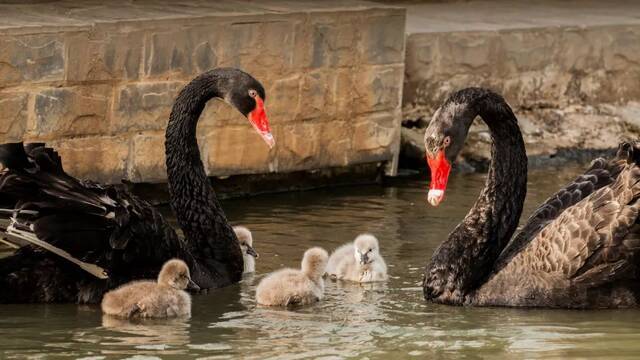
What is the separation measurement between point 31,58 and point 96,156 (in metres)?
0.73

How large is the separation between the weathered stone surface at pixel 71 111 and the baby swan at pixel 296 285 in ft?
7.88

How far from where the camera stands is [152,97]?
10.5 m

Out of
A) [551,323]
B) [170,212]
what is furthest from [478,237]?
[170,212]

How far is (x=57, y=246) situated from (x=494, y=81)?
5380mm

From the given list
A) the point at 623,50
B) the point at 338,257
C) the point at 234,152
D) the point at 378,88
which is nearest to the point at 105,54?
the point at 234,152

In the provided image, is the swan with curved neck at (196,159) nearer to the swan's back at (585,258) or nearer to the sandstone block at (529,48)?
the swan's back at (585,258)

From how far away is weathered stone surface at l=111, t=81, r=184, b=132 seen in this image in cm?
1041

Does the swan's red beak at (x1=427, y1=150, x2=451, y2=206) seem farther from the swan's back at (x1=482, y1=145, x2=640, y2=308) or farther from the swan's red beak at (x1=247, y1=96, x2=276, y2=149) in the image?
the swan's red beak at (x1=247, y1=96, x2=276, y2=149)

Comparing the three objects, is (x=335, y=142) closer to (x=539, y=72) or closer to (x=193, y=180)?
(x=539, y=72)

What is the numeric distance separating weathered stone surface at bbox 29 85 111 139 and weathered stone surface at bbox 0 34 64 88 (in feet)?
0.38

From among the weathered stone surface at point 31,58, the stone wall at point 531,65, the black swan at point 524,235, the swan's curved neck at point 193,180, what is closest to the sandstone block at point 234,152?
the weathered stone surface at point 31,58

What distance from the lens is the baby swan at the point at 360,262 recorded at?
28.0ft

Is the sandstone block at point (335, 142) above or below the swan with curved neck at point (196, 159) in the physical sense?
above

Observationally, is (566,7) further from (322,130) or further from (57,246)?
(57,246)
